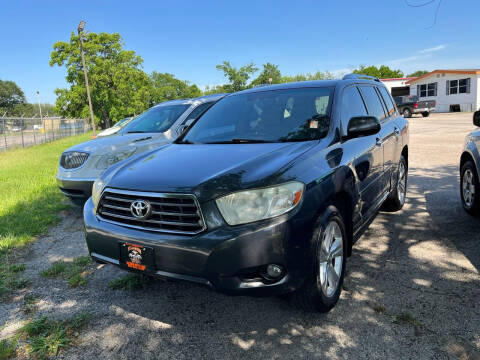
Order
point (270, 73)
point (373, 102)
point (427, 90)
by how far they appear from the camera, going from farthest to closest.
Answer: point (270, 73) → point (427, 90) → point (373, 102)

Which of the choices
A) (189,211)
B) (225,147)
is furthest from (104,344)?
(225,147)

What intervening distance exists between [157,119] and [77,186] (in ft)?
6.33

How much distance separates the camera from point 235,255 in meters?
2.29

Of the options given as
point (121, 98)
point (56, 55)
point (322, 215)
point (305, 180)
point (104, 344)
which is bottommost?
point (104, 344)

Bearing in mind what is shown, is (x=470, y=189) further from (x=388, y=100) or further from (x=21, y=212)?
(x=21, y=212)

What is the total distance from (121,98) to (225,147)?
47743mm

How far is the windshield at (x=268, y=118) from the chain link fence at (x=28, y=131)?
1960 centimetres

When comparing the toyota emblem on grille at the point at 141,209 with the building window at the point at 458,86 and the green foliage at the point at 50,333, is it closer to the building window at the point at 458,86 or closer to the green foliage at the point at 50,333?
the green foliage at the point at 50,333

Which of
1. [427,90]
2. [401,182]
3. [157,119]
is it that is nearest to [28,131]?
[157,119]

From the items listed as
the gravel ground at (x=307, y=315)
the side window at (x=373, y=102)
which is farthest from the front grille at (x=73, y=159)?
Result: the side window at (x=373, y=102)

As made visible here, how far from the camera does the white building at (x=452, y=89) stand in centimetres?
3616

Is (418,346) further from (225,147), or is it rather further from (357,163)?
(225,147)

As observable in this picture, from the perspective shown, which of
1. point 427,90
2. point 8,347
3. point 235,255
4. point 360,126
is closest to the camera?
point 235,255

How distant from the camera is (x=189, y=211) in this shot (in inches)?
95.0
